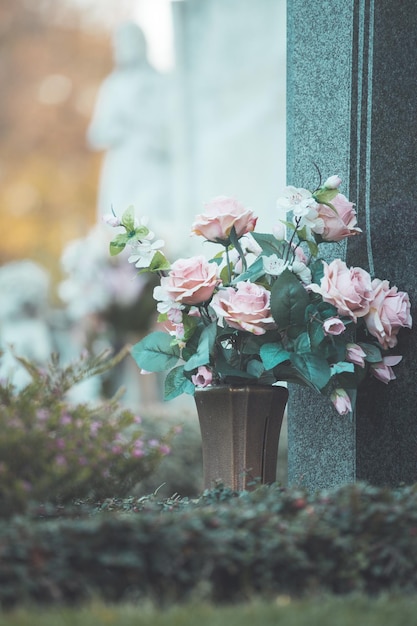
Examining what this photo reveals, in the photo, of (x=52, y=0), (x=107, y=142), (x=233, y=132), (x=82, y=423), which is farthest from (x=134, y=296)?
(x=52, y=0)

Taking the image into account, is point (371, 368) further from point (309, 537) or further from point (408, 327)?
point (309, 537)

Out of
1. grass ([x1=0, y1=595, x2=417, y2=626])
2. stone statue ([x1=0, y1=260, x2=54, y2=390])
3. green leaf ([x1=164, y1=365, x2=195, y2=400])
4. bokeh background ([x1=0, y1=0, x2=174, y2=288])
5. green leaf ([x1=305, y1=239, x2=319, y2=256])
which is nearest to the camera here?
grass ([x1=0, y1=595, x2=417, y2=626])

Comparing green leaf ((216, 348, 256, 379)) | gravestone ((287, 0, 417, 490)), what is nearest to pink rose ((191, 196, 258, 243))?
green leaf ((216, 348, 256, 379))

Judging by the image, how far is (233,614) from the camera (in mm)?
2092

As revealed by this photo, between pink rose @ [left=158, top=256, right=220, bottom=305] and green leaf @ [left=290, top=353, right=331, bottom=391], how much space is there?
1.15 ft

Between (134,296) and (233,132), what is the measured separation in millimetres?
2794

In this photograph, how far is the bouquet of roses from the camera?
11.1 ft

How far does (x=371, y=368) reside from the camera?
12.0 ft

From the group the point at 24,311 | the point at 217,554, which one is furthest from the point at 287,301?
the point at 24,311

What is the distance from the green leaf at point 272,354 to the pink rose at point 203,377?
0.20m

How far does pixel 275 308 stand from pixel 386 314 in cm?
41

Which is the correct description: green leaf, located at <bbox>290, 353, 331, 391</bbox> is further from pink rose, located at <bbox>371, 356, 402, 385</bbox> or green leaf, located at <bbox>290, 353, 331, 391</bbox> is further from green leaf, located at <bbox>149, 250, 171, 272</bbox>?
green leaf, located at <bbox>149, 250, 171, 272</bbox>

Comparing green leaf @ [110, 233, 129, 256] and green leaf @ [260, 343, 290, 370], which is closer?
green leaf @ [260, 343, 290, 370]

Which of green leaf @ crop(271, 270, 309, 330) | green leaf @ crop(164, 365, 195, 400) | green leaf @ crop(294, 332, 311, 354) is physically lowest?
green leaf @ crop(164, 365, 195, 400)
